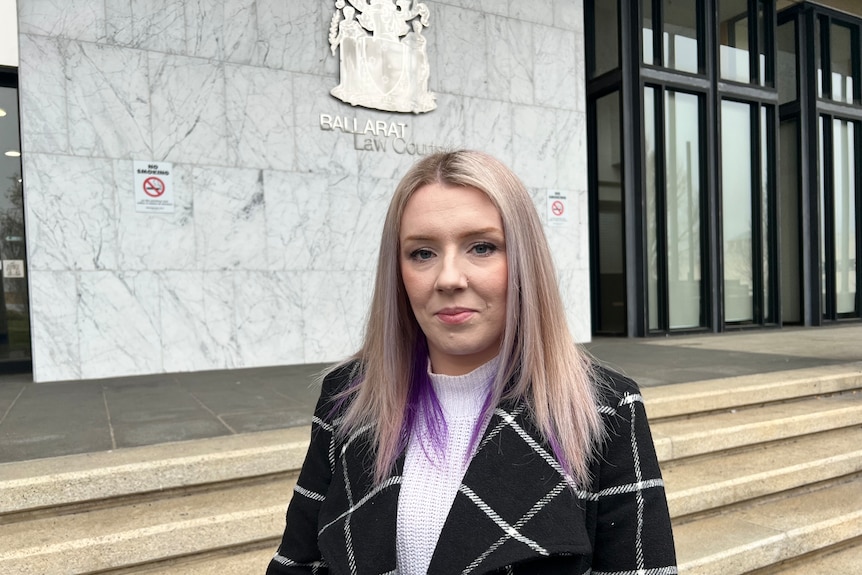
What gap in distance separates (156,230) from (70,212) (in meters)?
0.77

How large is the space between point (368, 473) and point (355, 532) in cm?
13

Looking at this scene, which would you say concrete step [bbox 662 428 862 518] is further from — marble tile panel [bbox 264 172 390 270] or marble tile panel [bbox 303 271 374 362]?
marble tile panel [bbox 264 172 390 270]

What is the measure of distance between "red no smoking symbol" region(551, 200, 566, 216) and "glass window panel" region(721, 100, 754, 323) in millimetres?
3489

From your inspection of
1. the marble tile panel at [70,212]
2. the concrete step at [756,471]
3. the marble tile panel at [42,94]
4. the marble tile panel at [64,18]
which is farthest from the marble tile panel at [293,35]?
the concrete step at [756,471]

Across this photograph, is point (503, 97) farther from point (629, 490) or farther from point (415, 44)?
point (629, 490)

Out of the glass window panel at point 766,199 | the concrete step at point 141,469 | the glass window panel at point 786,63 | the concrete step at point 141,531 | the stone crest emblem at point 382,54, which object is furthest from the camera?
the glass window panel at point 786,63

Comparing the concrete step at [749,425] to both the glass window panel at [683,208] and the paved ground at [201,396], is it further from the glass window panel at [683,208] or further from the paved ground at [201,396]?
the glass window panel at [683,208]

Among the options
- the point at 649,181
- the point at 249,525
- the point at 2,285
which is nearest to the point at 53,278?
→ the point at 2,285

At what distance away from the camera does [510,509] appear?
1217 mm

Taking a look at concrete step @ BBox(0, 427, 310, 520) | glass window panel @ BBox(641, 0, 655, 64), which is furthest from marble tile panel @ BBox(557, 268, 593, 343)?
concrete step @ BBox(0, 427, 310, 520)

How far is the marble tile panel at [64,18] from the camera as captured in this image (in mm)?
5707

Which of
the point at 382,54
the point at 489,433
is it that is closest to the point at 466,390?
the point at 489,433

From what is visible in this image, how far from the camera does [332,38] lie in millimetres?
6992

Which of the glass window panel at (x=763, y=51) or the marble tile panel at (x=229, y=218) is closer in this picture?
the marble tile panel at (x=229, y=218)
